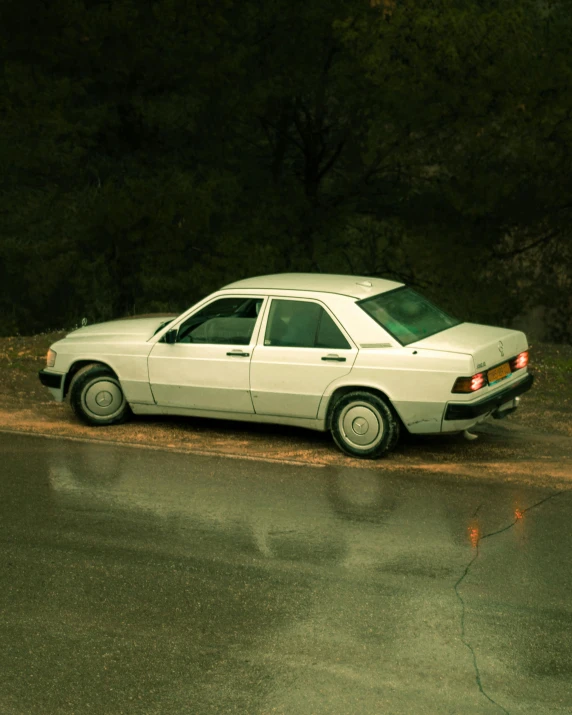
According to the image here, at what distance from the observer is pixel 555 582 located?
6.74 meters

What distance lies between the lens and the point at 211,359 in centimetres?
1038

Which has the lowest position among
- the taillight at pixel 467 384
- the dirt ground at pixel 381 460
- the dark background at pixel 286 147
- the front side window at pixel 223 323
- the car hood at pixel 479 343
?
the dirt ground at pixel 381 460

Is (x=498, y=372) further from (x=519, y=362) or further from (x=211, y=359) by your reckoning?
(x=211, y=359)

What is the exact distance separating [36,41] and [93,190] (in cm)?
420

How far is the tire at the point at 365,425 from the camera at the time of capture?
9.73 metres

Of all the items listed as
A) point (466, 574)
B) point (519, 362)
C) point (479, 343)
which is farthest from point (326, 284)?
point (466, 574)

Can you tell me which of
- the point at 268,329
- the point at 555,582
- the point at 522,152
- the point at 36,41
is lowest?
the point at 555,582

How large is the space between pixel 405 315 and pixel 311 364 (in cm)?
101

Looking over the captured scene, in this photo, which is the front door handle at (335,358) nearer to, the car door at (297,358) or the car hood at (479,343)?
the car door at (297,358)

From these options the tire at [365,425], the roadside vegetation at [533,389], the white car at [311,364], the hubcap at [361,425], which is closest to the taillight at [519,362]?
the white car at [311,364]

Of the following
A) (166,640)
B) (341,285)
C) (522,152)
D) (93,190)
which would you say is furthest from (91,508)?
(93,190)

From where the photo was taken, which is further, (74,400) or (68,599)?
(74,400)

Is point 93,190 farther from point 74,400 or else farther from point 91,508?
point 91,508

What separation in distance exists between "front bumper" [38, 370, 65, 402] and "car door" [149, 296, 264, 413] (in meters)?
1.10
